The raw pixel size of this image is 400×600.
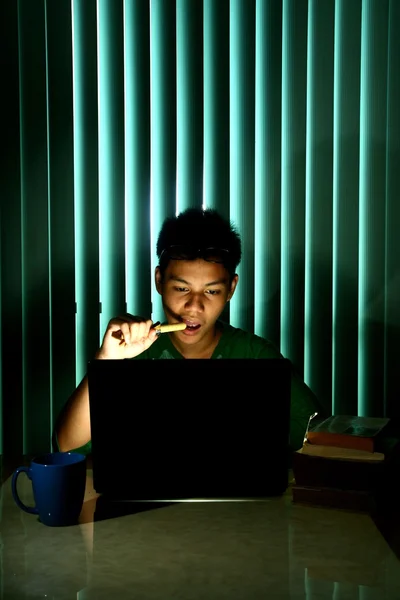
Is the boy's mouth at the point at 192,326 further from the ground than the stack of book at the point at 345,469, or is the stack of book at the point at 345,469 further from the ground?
the boy's mouth at the point at 192,326

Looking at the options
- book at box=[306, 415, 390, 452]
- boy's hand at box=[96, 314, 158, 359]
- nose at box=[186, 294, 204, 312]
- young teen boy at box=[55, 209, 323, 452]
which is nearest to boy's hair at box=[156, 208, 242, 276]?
young teen boy at box=[55, 209, 323, 452]

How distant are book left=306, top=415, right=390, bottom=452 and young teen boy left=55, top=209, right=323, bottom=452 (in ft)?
1.56

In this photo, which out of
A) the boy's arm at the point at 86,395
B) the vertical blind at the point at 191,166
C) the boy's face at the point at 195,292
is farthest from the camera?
the vertical blind at the point at 191,166

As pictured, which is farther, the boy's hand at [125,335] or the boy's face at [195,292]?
the boy's face at [195,292]

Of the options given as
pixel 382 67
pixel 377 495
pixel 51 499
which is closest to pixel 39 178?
pixel 382 67

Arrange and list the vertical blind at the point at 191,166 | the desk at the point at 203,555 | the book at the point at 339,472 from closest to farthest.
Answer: the desk at the point at 203,555
the book at the point at 339,472
the vertical blind at the point at 191,166

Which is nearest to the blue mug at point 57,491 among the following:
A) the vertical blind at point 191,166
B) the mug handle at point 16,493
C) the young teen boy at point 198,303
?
the mug handle at point 16,493

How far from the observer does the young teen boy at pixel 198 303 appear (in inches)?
67.1

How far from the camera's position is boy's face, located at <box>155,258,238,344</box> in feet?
6.25

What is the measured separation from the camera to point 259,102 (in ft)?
7.63

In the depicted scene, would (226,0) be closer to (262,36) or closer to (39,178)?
(262,36)

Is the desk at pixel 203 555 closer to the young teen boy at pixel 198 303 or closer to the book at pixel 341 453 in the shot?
the book at pixel 341 453

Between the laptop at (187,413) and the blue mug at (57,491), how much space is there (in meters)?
0.08

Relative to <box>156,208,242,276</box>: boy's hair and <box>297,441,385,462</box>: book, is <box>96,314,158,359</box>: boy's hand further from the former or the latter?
<box>297,441,385,462</box>: book
